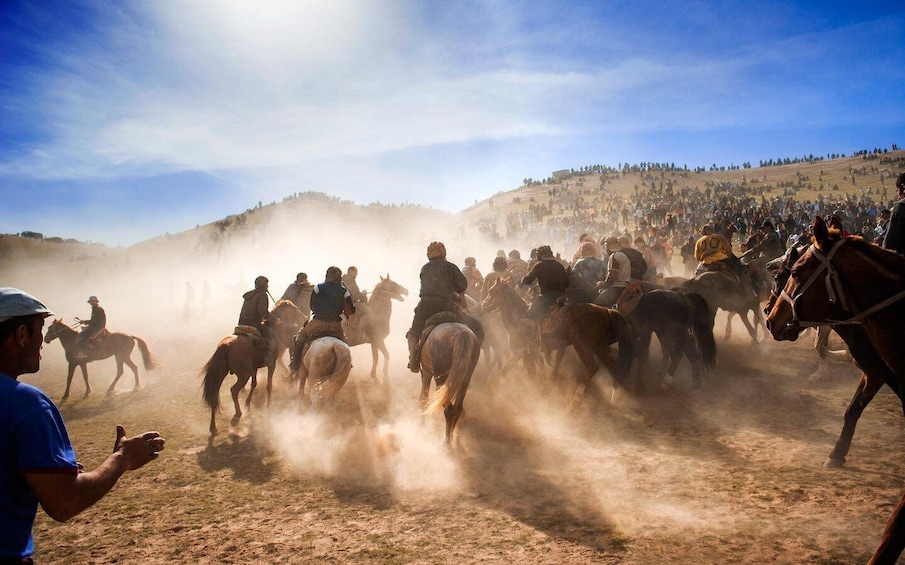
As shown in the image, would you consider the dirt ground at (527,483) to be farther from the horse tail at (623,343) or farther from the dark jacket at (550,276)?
the dark jacket at (550,276)

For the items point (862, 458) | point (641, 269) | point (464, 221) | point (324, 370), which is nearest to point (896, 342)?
point (862, 458)

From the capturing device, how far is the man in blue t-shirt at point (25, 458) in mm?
2082

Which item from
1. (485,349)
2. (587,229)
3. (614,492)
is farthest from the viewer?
(587,229)

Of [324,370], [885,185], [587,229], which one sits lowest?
[324,370]

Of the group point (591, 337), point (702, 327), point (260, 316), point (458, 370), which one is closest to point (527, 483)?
point (458, 370)

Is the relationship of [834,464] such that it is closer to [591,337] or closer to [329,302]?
[591,337]

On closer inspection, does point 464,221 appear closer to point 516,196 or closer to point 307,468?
point 516,196

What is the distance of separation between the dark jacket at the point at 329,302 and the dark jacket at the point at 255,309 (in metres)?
1.95

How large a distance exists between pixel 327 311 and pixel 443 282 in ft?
7.82

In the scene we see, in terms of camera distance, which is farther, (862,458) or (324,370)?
(324,370)

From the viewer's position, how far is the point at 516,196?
87.8 metres

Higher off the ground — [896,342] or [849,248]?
[849,248]

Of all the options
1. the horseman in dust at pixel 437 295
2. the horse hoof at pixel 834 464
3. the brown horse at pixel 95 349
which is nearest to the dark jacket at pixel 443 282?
the horseman in dust at pixel 437 295

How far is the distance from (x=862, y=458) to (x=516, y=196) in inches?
3303
